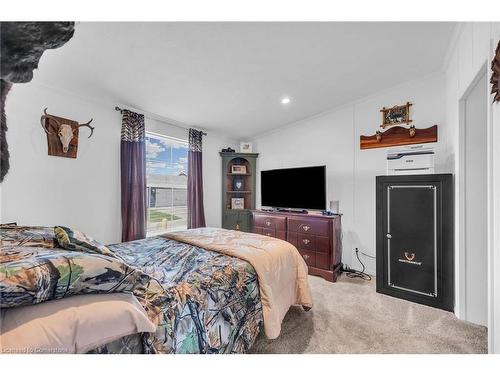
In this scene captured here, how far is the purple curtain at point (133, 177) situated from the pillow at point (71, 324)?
209 cm

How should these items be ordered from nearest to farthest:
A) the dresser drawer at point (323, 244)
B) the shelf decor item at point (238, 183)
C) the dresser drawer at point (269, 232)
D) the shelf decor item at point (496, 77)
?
1. the shelf decor item at point (496, 77)
2. the dresser drawer at point (323, 244)
3. the dresser drawer at point (269, 232)
4. the shelf decor item at point (238, 183)

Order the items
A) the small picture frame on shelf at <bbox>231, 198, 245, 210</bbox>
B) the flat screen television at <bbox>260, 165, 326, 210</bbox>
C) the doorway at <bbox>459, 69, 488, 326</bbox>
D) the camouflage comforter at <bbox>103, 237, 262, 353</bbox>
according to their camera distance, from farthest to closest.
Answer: the small picture frame on shelf at <bbox>231, 198, 245, 210</bbox> < the flat screen television at <bbox>260, 165, 326, 210</bbox> < the doorway at <bbox>459, 69, 488, 326</bbox> < the camouflage comforter at <bbox>103, 237, 262, 353</bbox>

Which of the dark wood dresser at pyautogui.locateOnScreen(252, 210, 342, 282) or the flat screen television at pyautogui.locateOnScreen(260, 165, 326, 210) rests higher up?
the flat screen television at pyautogui.locateOnScreen(260, 165, 326, 210)

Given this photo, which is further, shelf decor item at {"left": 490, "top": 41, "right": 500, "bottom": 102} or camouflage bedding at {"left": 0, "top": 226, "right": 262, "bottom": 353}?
shelf decor item at {"left": 490, "top": 41, "right": 500, "bottom": 102}

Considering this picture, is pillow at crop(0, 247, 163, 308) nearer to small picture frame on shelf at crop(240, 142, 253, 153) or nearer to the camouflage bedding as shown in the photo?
the camouflage bedding

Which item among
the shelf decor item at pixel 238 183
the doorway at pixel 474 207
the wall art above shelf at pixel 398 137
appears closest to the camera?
the doorway at pixel 474 207

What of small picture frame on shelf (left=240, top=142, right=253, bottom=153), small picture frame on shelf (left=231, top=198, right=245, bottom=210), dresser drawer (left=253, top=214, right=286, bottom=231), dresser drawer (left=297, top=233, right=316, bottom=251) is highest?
small picture frame on shelf (left=240, top=142, right=253, bottom=153)

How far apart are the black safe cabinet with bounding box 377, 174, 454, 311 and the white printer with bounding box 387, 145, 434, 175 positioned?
109 mm

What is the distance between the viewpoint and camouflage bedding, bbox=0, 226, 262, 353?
0.66 meters

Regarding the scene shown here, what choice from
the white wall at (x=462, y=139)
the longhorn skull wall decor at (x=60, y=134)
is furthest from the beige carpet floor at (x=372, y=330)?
the longhorn skull wall decor at (x=60, y=134)

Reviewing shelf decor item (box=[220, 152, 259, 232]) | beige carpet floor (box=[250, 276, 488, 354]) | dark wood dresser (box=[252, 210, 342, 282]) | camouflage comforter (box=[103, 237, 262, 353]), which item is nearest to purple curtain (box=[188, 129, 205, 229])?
shelf decor item (box=[220, 152, 259, 232])

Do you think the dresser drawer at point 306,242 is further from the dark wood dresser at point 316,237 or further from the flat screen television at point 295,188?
the flat screen television at point 295,188

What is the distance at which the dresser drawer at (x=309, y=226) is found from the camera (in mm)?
2764
